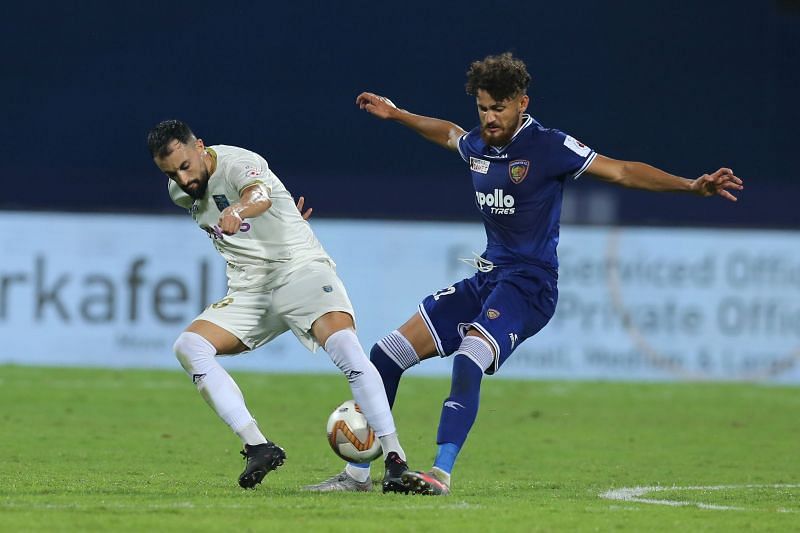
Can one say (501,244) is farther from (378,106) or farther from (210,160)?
(210,160)

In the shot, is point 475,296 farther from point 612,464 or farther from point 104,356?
point 104,356

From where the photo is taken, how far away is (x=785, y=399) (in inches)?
497

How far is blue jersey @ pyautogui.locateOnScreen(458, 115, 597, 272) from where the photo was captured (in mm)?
6238

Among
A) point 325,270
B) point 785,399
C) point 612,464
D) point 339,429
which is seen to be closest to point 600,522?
point 339,429

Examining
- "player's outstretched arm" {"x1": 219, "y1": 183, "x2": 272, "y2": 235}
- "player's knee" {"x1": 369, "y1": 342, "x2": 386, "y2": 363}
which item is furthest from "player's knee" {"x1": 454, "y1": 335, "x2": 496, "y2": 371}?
"player's outstretched arm" {"x1": 219, "y1": 183, "x2": 272, "y2": 235}

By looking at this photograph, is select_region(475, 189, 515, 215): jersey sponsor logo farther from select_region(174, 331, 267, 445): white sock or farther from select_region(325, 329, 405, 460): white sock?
select_region(174, 331, 267, 445): white sock

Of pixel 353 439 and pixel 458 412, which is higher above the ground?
pixel 458 412

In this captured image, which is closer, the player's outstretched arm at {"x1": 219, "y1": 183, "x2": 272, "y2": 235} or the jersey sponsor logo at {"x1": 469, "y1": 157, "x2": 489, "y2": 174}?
the player's outstretched arm at {"x1": 219, "y1": 183, "x2": 272, "y2": 235}

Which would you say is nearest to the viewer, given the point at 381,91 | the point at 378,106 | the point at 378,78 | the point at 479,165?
the point at 479,165

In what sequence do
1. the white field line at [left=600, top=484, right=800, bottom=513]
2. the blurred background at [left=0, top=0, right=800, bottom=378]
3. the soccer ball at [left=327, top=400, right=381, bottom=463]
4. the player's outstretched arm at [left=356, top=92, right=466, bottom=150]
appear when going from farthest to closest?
1. the blurred background at [left=0, top=0, right=800, bottom=378]
2. the player's outstretched arm at [left=356, top=92, right=466, bottom=150]
3. the soccer ball at [left=327, top=400, right=381, bottom=463]
4. the white field line at [left=600, top=484, right=800, bottom=513]

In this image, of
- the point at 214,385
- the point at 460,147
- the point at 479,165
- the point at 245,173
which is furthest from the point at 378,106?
the point at 214,385

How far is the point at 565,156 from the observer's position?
620 cm

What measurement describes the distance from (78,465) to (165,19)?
12553 millimetres

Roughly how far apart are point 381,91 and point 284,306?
12370 millimetres
